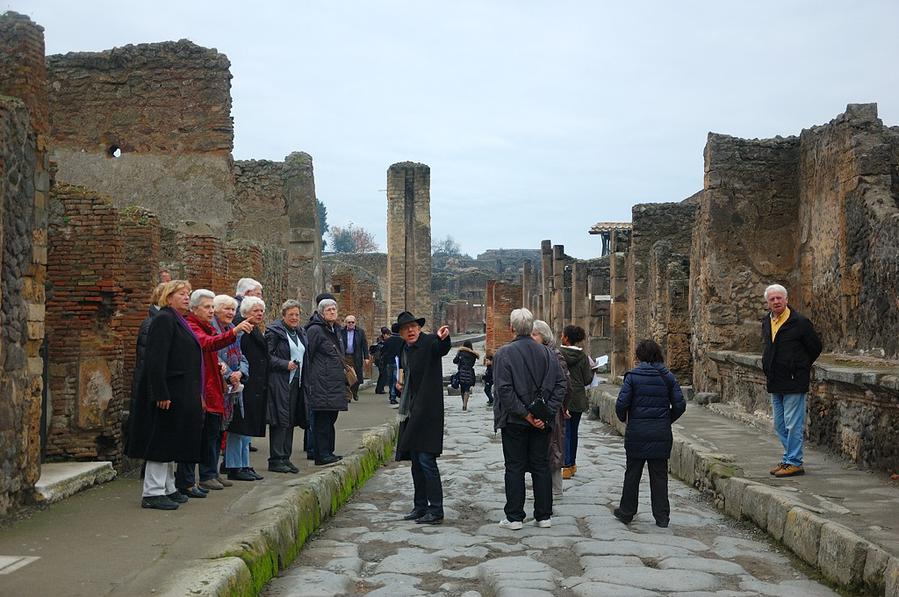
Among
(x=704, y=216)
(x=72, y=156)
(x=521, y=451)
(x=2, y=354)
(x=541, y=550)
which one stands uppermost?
(x=72, y=156)

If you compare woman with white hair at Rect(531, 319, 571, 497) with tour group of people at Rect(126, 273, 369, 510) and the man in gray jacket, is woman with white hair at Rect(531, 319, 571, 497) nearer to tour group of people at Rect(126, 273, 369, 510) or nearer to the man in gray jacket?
the man in gray jacket

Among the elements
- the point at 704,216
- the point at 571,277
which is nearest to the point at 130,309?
the point at 704,216

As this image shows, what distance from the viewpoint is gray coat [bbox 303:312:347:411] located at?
8.89 metres

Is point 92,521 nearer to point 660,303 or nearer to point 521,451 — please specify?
point 521,451

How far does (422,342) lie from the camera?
7.68m

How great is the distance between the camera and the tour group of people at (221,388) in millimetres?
6723

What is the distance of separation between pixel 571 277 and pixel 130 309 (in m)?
22.2

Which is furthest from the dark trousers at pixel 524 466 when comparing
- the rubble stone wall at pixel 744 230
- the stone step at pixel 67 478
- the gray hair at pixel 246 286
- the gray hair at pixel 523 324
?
the rubble stone wall at pixel 744 230

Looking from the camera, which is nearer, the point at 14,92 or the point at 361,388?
the point at 14,92

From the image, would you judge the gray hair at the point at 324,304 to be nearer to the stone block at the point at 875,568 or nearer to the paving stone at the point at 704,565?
the paving stone at the point at 704,565

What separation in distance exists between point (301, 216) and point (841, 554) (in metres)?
14.7

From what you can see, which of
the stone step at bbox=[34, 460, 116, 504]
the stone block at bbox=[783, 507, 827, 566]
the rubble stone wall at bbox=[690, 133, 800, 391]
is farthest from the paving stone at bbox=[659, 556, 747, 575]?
the rubble stone wall at bbox=[690, 133, 800, 391]

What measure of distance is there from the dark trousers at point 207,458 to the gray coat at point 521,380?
205cm

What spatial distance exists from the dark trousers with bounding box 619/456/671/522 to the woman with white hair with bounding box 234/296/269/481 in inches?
112
